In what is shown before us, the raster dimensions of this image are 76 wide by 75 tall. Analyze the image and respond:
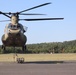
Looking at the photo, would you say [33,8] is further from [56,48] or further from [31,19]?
[56,48]

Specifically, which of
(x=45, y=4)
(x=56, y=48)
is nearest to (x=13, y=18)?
(x=45, y=4)

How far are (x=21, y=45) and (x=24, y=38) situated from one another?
1245 mm

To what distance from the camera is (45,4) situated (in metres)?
51.0

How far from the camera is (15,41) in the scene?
51.5 m

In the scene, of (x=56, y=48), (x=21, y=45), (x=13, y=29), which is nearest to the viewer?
(x=13, y=29)

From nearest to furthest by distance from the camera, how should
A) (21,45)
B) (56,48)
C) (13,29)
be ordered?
(13,29), (21,45), (56,48)

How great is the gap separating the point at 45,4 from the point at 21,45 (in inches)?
273

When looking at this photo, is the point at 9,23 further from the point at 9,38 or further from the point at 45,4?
the point at 45,4

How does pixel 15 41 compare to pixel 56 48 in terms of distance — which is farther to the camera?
pixel 56 48

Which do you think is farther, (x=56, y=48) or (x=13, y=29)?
(x=56, y=48)

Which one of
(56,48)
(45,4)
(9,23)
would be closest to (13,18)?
(9,23)

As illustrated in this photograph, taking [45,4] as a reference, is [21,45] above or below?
below

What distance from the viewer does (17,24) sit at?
5059 centimetres

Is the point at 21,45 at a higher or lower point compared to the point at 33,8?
lower
